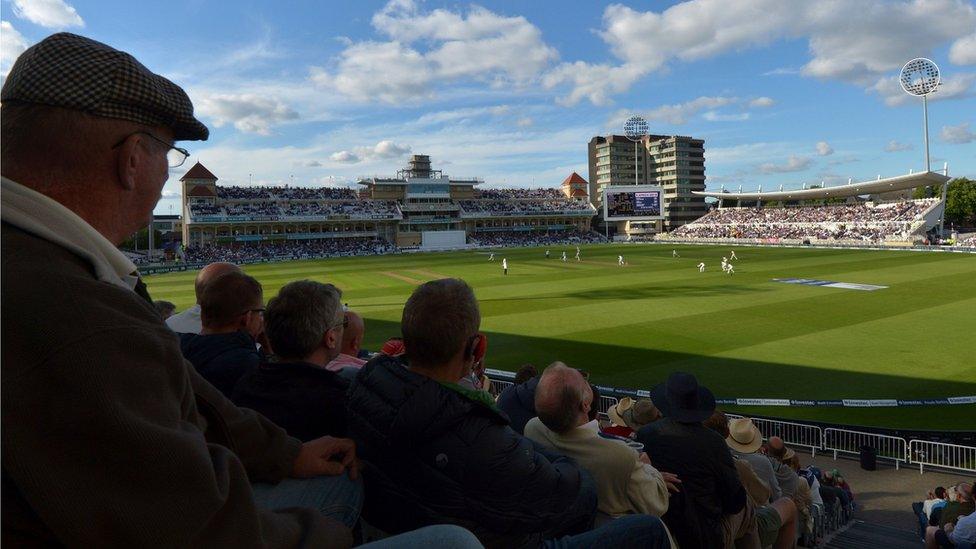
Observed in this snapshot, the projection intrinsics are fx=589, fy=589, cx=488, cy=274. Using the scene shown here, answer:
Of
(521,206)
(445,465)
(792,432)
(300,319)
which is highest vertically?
(521,206)

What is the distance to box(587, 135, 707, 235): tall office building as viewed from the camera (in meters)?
138

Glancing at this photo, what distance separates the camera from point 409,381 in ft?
8.33

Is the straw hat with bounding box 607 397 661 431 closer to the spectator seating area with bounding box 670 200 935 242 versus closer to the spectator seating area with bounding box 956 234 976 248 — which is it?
the spectator seating area with bounding box 956 234 976 248

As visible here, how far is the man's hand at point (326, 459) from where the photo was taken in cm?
232

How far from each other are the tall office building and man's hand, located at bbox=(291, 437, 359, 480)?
134m

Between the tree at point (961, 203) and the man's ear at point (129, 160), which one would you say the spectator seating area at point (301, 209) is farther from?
the man's ear at point (129, 160)

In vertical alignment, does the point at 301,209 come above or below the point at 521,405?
above

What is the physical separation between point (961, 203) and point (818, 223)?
74.0 ft

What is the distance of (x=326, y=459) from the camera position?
96.3 inches

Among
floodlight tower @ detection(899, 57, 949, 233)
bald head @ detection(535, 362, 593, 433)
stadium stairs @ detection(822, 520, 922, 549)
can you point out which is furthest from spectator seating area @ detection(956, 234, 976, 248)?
bald head @ detection(535, 362, 593, 433)

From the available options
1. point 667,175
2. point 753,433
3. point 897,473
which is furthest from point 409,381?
point 667,175

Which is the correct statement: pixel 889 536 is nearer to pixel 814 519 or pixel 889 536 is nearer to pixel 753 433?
pixel 814 519

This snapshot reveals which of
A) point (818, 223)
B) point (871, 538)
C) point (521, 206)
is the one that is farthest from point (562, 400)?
point (521, 206)

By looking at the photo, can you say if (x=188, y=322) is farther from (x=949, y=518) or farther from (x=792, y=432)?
(x=792, y=432)
